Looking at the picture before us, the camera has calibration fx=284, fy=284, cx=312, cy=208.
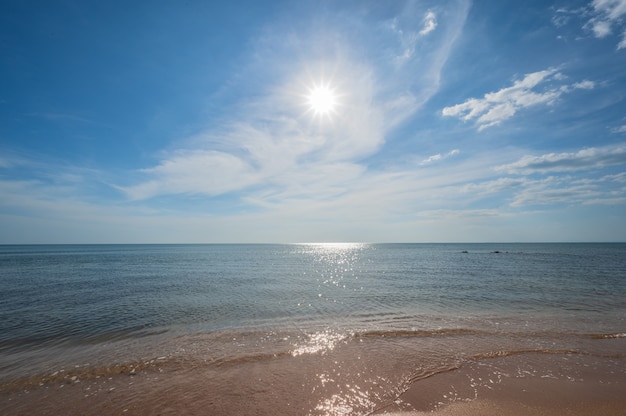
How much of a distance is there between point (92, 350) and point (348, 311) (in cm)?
1337

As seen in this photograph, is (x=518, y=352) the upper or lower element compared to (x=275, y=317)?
upper

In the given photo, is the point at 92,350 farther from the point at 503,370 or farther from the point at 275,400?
the point at 503,370

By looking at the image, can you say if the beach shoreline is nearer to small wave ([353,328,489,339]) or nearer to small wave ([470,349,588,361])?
small wave ([470,349,588,361])

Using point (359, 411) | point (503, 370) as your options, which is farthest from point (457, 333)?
point (359, 411)

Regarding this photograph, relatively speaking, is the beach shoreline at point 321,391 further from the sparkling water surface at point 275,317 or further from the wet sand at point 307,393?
the sparkling water surface at point 275,317

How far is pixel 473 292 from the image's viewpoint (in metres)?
25.3

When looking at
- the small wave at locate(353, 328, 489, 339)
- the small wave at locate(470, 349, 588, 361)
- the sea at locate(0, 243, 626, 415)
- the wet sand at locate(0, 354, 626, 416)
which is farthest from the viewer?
the small wave at locate(353, 328, 489, 339)

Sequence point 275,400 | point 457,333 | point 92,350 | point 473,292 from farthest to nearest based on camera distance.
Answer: point 473,292 → point 457,333 → point 92,350 → point 275,400

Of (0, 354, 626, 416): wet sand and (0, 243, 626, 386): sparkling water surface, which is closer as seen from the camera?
(0, 354, 626, 416): wet sand

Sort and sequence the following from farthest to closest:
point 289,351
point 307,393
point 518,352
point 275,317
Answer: point 275,317 < point 289,351 < point 518,352 < point 307,393

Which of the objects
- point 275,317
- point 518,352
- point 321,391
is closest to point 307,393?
point 321,391

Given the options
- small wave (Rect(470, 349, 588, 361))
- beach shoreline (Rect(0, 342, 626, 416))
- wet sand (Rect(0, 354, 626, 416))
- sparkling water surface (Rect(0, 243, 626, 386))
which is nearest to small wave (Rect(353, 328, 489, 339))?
sparkling water surface (Rect(0, 243, 626, 386))

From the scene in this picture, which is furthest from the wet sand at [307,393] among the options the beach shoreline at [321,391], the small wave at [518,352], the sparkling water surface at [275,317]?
the sparkling water surface at [275,317]

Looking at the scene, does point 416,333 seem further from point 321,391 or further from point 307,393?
point 307,393
